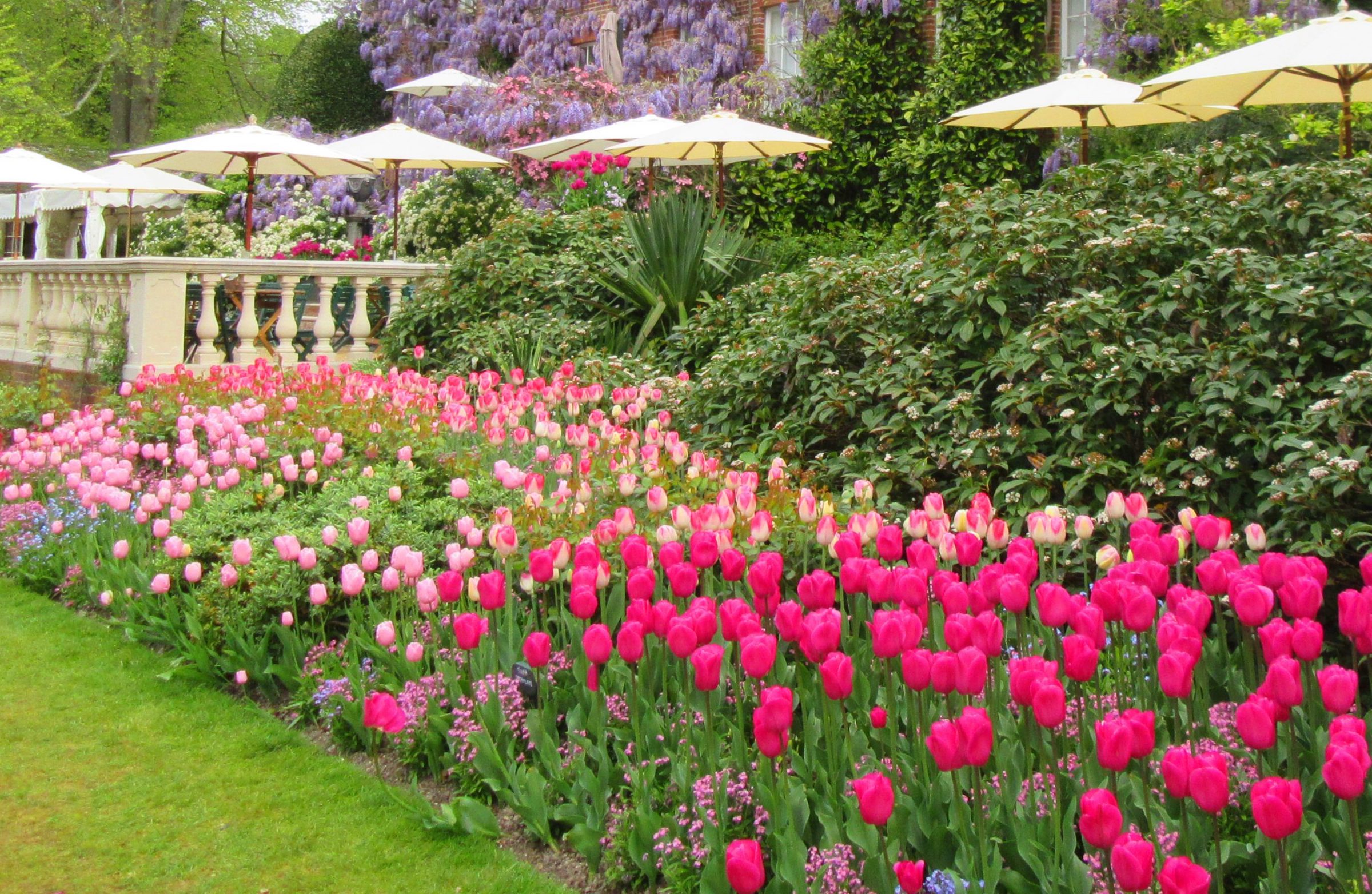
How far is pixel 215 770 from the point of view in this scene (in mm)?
4059

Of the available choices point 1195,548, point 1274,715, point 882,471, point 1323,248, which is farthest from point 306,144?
point 1274,715

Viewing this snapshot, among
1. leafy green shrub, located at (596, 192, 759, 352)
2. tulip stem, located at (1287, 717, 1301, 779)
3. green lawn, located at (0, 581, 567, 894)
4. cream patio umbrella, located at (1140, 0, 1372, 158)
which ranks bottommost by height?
green lawn, located at (0, 581, 567, 894)

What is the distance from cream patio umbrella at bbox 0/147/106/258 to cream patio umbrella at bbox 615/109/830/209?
933 cm

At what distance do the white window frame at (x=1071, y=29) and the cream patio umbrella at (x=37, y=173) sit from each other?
13668 mm

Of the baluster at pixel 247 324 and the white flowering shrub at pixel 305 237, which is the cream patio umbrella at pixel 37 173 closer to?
the white flowering shrub at pixel 305 237

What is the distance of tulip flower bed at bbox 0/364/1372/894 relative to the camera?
8.34 ft

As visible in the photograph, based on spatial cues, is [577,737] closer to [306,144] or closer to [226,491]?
[226,491]

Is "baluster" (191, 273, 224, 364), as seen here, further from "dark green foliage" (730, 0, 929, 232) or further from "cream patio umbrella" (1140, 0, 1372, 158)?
"dark green foliage" (730, 0, 929, 232)

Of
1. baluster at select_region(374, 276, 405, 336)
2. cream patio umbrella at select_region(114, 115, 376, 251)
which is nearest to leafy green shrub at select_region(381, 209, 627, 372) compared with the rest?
baluster at select_region(374, 276, 405, 336)

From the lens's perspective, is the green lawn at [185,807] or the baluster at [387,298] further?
the baluster at [387,298]

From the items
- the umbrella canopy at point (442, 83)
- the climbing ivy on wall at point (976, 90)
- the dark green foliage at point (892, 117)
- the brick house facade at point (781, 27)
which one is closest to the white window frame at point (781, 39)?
the brick house facade at point (781, 27)


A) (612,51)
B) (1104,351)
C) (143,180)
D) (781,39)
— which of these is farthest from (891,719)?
(143,180)

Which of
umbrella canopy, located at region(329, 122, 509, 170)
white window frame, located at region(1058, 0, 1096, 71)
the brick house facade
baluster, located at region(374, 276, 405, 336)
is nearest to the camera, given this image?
baluster, located at region(374, 276, 405, 336)

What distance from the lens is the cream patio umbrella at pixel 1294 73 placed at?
26.2ft
